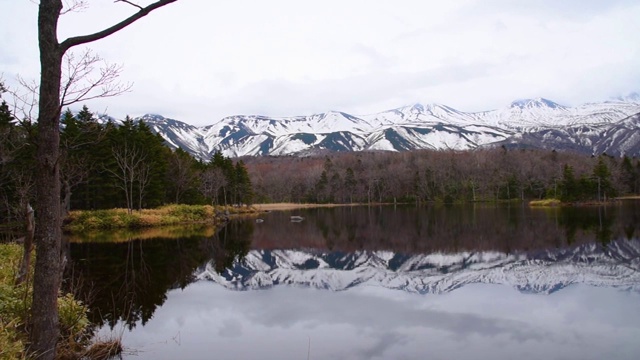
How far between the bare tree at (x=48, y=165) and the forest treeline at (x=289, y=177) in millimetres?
20332

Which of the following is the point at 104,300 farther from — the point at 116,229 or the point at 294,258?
the point at 116,229

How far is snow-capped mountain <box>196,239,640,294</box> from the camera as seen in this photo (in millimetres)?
16625

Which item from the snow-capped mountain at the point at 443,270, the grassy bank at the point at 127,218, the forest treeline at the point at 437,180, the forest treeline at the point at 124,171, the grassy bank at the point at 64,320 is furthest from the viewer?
the forest treeline at the point at 437,180

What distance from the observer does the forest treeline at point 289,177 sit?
39403 mm

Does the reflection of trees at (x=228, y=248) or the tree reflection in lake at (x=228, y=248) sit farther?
the reflection of trees at (x=228, y=248)

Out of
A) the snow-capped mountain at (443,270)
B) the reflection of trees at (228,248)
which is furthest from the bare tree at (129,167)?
the snow-capped mountain at (443,270)

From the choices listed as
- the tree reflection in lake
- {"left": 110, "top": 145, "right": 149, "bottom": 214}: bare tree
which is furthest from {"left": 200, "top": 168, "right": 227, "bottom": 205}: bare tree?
the tree reflection in lake

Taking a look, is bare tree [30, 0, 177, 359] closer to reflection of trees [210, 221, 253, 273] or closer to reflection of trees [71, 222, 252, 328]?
reflection of trees [71, 222, 252, 328]

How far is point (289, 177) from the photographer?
121m

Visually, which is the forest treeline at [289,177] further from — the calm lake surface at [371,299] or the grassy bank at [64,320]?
the grassy bank at [64,320]

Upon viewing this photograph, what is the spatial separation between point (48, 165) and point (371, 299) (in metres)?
11.1

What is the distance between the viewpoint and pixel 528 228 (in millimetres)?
35938

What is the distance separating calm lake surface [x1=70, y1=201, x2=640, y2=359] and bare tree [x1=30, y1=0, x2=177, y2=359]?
3960 millimetres

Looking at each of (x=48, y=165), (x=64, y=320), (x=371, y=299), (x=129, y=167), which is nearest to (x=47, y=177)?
(x=48, y=165)
